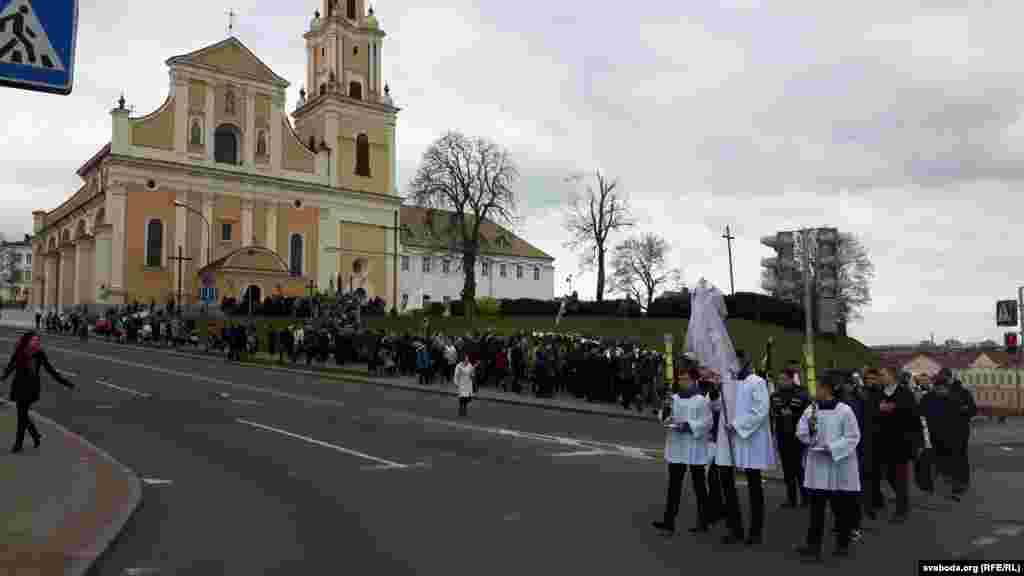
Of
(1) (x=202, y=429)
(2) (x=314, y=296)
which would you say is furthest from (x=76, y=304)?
(1) (x=202, y=429)

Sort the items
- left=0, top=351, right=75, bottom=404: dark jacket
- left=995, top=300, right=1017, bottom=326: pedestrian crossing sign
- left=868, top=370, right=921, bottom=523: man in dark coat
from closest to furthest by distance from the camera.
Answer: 1. left=868, top=370, right=921, bottom=523: man in dark coat
2. left=0, top=351, right=75, bottom=404: dark jacket
3. left=995, top=300, right=1017, bottom=326: pedestrian crossing sign

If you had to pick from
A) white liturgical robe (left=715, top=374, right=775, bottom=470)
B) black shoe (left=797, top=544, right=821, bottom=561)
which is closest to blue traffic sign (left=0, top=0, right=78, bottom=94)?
white liturgical robe (left=715, top=374, right=775, bottom=470)

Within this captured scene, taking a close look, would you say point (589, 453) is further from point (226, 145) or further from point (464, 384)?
point (226, 145)

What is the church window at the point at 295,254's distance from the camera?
67250 millimetres

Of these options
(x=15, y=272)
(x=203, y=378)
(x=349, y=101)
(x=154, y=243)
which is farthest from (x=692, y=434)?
(x=15, y=272)

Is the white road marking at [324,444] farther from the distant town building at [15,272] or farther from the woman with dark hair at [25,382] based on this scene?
the distant town building at [15,272]

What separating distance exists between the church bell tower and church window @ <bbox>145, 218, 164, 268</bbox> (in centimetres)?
1502

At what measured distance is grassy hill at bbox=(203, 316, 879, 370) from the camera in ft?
136

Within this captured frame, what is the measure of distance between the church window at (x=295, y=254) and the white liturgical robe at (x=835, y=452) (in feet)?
204

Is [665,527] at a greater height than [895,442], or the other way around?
[895,442]

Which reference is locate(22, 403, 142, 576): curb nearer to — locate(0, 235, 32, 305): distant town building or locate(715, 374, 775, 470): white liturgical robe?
locate(715, 374, 775, 470): white liturgical robe

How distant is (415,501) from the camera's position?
1005 centimetres

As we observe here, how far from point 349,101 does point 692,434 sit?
6639 cm

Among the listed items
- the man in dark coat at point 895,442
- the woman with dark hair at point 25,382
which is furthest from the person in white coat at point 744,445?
the woman with dark hair at point 25,382
